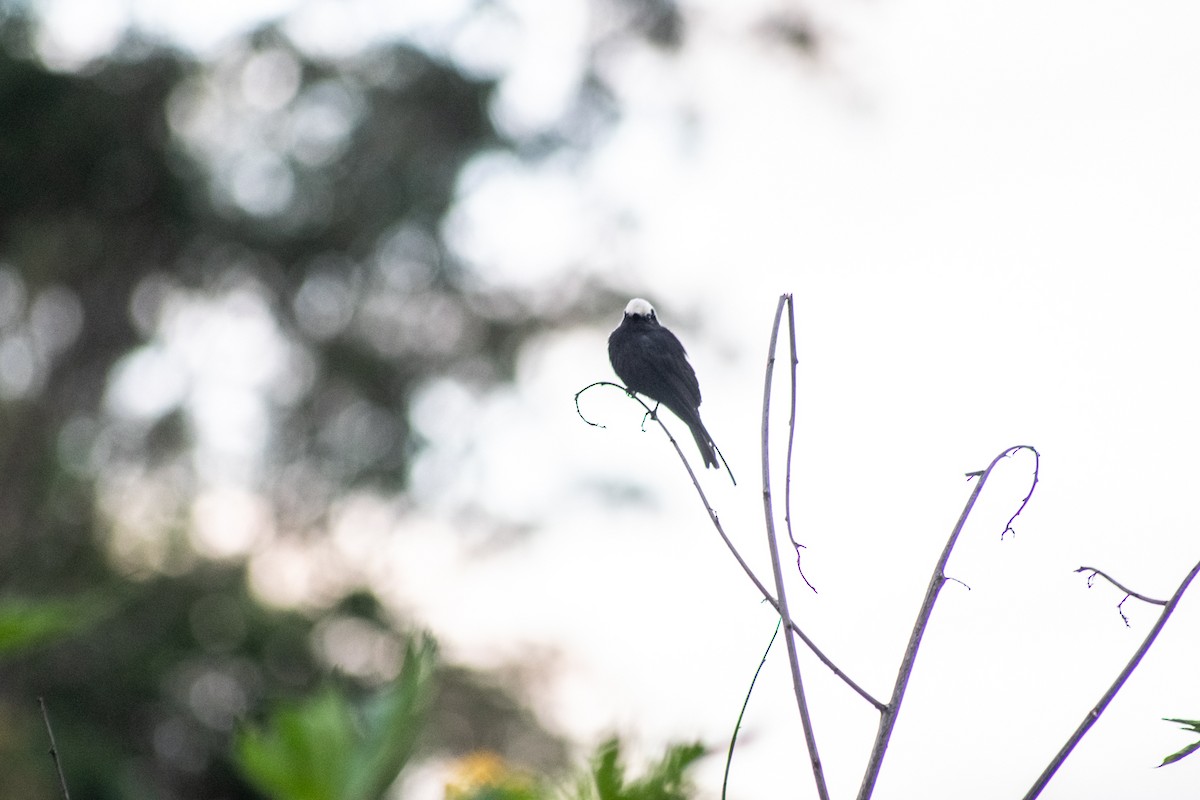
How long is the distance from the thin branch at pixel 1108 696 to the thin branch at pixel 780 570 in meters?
0.22

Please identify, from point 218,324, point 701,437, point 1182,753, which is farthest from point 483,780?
point 218,324

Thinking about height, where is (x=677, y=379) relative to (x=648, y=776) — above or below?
above

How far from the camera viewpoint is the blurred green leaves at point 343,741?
106 centimetres

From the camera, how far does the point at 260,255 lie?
14.5 m

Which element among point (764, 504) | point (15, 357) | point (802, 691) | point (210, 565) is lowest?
point (802, 691)

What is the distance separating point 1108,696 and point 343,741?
80cm

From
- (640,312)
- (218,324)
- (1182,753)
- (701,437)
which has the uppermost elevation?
(218,324)

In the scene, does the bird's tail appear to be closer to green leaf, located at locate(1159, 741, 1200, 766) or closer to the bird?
the bird

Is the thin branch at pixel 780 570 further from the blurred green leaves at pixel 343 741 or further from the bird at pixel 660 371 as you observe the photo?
the bird at pixel 660 371

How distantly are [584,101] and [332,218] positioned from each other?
321 centimetres

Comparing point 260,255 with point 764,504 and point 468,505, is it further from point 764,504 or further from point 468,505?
point 764,504

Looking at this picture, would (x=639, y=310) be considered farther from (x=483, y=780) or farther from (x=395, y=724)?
(x=395, y=724)

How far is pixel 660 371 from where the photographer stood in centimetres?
403

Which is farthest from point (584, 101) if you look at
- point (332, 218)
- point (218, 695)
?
point (218, 695)
